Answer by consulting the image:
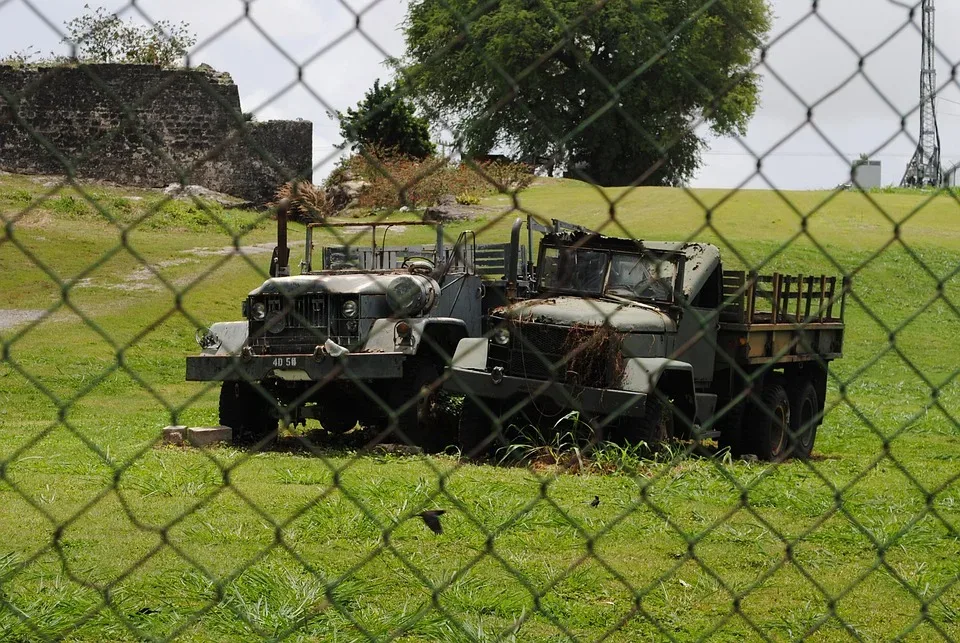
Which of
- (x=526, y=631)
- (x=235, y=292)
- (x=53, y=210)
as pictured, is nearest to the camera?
(x=526, y=631)

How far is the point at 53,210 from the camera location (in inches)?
805

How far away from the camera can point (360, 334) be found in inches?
382

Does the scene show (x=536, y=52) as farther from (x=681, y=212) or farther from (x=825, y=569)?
(x=681, y=212)

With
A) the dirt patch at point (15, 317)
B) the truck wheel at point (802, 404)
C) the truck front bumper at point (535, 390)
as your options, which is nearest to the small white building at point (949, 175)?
the truck front bumper at point (535, 390)

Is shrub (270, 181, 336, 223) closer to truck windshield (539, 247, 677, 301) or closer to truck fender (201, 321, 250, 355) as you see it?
truck windshield (539, 247, 677, 301)

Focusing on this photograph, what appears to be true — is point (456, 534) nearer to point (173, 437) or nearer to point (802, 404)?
point (173, 437)

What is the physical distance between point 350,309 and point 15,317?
7463 mm

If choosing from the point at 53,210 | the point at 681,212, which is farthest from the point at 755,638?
the point at 681,212

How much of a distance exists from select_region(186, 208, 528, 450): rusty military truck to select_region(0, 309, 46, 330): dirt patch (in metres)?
5.89

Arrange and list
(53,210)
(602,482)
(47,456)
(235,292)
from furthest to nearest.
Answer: (53,210)
(235,292)
(47,456)
(602,482)

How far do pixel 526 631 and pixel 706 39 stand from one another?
81.4 inches

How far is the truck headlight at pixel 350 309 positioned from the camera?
386 inches

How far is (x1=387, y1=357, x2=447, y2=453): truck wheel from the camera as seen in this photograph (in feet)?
30.3

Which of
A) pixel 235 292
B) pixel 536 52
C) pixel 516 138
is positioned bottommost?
pixel 235 292
